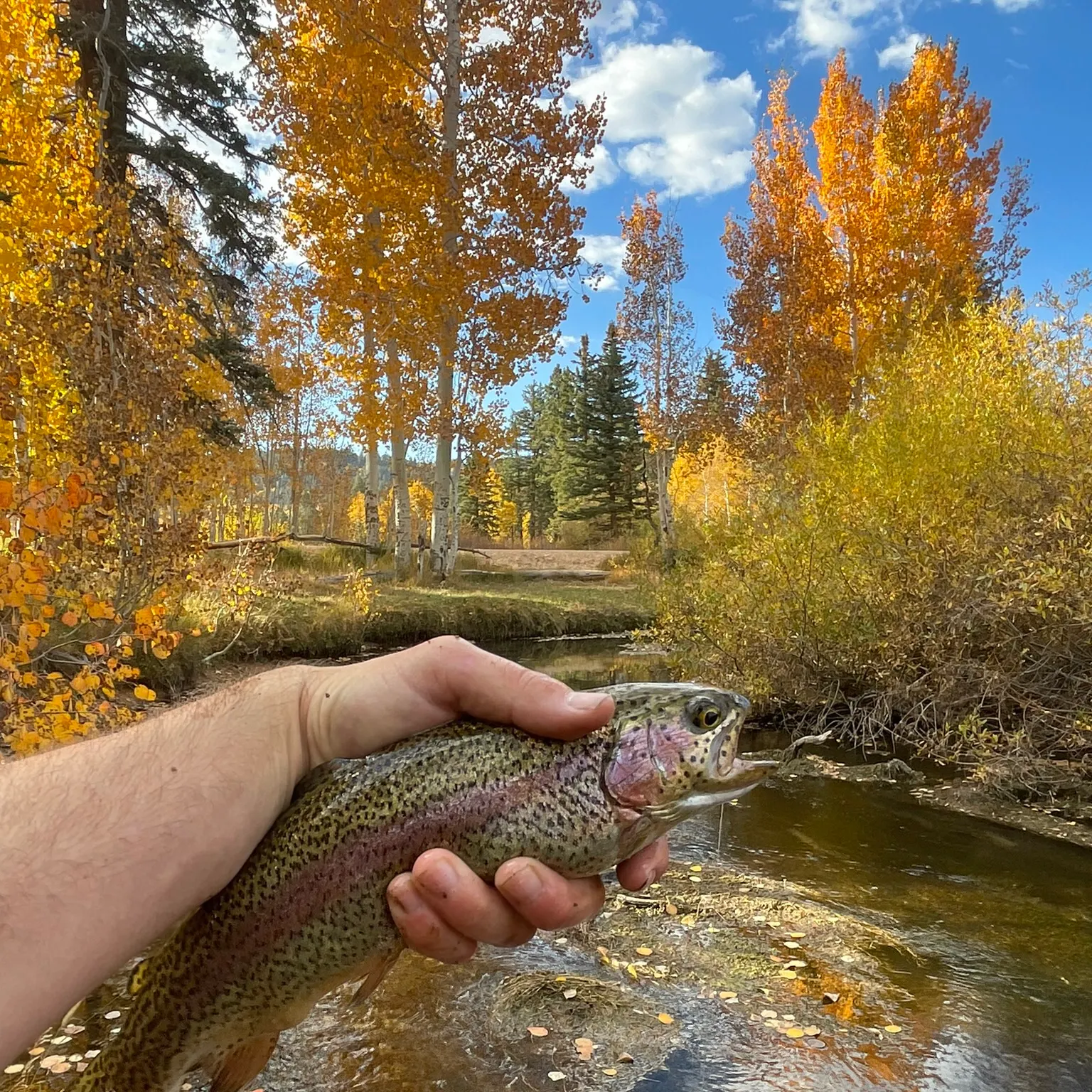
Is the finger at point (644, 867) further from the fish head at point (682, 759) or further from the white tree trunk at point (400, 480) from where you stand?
the white tree trunk at point (400, 480)

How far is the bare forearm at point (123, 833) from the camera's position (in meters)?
1.71

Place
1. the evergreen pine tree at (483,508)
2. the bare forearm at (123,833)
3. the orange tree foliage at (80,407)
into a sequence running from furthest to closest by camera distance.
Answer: the evergreen pine tree at (483,508)
the orange tree foliage at (80,407)
the bare forearm at (123,833)

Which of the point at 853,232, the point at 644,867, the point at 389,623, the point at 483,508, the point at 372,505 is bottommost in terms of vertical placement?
the point at 389,623

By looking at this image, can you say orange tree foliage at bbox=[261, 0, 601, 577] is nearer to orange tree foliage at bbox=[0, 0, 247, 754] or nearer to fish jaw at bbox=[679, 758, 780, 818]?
orange tree foliage at bbox=[0, 0, 247, 754]

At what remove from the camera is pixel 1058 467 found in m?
7.48

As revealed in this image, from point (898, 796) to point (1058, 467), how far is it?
3729mm

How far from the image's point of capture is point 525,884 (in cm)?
210

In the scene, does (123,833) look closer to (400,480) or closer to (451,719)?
(451,719)

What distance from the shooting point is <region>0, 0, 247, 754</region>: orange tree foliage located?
560 cm

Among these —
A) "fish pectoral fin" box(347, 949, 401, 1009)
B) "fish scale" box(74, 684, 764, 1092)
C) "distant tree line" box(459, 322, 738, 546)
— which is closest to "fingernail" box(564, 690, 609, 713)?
"fish scale" box(74, 684, 764, 1092)

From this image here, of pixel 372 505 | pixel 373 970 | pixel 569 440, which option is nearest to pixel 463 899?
pixel 373 970

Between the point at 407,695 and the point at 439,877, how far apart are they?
594mm

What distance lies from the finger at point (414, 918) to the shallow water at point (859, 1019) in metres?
2.26

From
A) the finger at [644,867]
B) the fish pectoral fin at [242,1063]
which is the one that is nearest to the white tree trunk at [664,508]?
the finger at [644,867]
